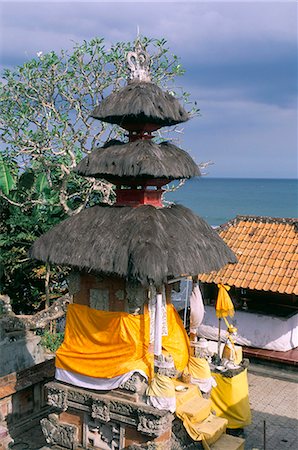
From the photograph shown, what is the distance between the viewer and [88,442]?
36.1 ft

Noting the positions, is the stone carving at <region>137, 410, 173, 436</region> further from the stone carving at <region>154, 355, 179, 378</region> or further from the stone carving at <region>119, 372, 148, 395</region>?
the stone carving at <region>154, 355, 179, 378</region>

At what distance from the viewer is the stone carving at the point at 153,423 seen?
9.86m

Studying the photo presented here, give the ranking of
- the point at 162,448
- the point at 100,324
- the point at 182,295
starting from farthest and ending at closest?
the point at 182,295
the point at 100,324
the point at 162,448

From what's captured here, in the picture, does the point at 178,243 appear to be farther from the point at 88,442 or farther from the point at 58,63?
the point at 58,63

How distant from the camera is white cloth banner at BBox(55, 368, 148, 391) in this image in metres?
10.3

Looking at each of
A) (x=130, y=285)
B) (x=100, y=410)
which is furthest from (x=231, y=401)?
(x=130, y=285)

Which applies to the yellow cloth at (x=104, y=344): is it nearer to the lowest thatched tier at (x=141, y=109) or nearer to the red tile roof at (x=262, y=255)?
the lowest thatched tier at (x=141, y=109)

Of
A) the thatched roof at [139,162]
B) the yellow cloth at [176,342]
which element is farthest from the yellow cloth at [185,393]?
the thatched roof at [139,162]

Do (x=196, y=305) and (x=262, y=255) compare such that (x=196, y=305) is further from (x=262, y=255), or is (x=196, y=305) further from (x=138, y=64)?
(x=262, y=255)

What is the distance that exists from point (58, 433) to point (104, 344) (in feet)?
7.58

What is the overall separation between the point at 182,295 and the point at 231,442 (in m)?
20.5

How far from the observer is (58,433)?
1127 cm

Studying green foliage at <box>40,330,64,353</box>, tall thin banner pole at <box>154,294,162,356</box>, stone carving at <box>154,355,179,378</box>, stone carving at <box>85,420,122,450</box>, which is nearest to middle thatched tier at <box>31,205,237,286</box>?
tall thin banner pole at <box>154,294,162,356</box>

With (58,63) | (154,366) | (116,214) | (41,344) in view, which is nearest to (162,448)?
(154,366)
